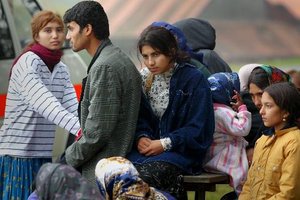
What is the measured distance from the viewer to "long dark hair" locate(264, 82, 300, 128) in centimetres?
579

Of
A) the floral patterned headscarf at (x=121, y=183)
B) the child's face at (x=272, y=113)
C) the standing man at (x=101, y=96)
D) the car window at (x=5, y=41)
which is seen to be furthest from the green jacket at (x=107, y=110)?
the car window at (x=5, y=41)

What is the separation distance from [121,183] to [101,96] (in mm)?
900

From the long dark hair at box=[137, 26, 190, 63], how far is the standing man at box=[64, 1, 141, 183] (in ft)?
0.60

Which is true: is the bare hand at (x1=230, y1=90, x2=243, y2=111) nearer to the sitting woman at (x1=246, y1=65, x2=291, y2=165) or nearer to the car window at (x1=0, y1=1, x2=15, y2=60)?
the sitting woman at (x1=246, y1=65, x2=291, y2=165)

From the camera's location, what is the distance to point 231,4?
11797 millimetres

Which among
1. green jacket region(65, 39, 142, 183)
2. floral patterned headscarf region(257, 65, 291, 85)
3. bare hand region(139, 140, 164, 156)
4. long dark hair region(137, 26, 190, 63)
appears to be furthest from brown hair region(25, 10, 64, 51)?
floral patterned headscarf region(257, 65, 291, 85)

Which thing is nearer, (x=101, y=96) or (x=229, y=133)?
(x=101, y=96)

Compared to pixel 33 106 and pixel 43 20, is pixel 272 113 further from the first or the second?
pixel 43 20

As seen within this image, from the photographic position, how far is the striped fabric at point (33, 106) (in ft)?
22.1

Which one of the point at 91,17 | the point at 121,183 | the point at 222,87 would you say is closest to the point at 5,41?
the point at 91,17

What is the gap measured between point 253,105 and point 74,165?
124 cm

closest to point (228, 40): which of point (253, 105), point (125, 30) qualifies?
point (125, 30)

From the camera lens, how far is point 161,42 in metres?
5.95

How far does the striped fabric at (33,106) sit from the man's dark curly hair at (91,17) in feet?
2.49
